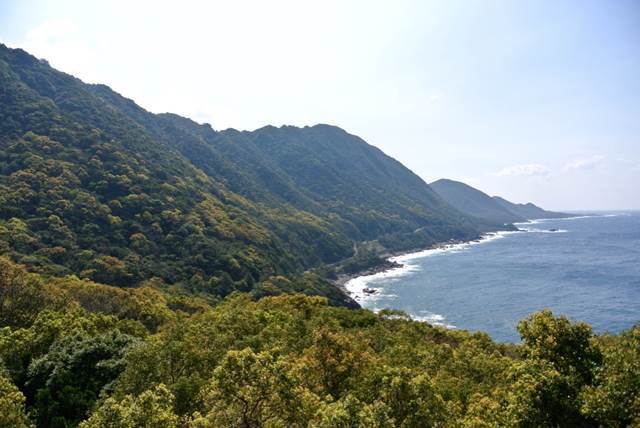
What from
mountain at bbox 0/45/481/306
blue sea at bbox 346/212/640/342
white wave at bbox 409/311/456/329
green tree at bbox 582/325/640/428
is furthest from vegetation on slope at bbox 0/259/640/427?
blue sea at bbox 346/212/640/342

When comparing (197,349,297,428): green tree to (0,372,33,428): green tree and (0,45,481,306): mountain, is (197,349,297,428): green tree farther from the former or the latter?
(0,45,481,306): mountain

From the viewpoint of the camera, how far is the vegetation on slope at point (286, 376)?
16.6 meters

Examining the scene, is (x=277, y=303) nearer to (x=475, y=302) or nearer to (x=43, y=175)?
(x=475, y=302)

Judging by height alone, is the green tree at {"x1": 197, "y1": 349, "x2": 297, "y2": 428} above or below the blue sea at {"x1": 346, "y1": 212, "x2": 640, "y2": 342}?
above

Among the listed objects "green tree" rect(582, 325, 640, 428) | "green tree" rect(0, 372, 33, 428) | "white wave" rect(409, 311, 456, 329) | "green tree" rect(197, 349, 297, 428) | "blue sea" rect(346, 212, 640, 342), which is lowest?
"white wave" rect(409, 311, 456, 329)

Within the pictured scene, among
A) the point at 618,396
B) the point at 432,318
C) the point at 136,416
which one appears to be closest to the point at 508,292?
the point at 432,318

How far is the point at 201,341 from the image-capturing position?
39.8 metres

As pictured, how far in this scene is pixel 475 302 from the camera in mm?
129250

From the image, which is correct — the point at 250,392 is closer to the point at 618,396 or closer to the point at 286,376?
the point at 286,376

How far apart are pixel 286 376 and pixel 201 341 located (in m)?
21.6

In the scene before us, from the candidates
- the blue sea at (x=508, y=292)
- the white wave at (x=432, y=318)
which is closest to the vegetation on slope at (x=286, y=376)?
the white wave at (x=432, y=318)

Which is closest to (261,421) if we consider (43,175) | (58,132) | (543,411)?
(543,411)

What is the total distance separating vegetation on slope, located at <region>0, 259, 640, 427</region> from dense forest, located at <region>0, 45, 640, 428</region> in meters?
0.10

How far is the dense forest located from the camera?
59.9 feet
